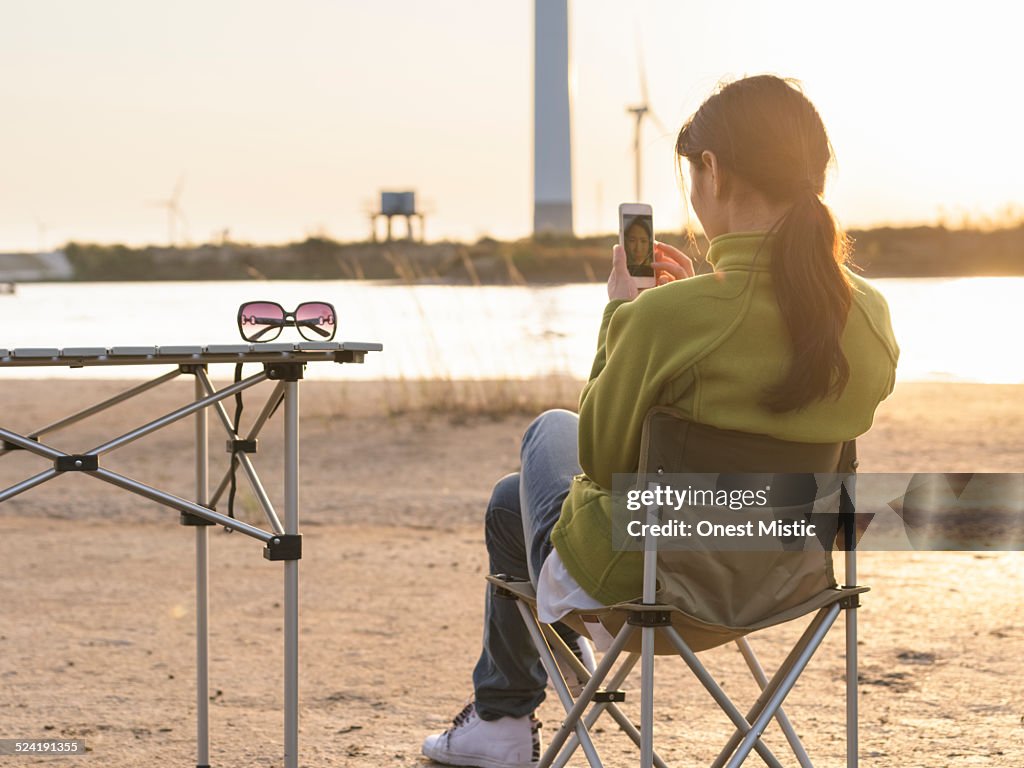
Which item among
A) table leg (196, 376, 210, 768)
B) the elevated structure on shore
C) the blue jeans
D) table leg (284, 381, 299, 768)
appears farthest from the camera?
the elevated structure on shore

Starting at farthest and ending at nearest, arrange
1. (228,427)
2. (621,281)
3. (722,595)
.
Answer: (228,427) → (621,281) → (722,595)

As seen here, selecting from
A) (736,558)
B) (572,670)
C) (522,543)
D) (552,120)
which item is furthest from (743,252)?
(552,120)

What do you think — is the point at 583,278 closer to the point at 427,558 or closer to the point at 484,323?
the point at 484,323

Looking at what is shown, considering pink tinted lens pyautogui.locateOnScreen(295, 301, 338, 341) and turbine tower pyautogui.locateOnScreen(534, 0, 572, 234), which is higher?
turbine tower pyautogui.locateOnScreen(534, 0, 572, 234)

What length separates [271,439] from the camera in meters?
9.77

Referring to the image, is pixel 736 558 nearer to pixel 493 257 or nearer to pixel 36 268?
pixel 493 257

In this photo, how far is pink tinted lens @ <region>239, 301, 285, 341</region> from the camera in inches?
113

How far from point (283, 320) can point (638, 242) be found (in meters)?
0.82

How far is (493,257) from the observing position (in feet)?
150

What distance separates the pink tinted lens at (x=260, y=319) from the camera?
288 centimetres

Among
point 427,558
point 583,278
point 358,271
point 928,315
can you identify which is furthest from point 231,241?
point 427,558

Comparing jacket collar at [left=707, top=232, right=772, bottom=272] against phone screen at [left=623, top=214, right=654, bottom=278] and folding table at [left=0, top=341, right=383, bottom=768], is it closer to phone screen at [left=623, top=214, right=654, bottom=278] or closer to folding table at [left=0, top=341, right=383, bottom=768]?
phone screen at [left=623, top=214, right=654, bottom=278]

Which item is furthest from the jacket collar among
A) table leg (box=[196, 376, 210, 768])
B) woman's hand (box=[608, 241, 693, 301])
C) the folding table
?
table leg (box=[196, 376, 210, 768])

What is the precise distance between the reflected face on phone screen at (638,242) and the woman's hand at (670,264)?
0.02 metres
